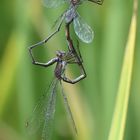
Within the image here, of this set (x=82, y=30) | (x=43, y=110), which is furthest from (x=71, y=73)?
(x=82, y=30)

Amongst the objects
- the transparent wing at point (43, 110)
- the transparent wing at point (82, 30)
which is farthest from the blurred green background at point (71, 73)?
the transparent wing at point (82, 30)

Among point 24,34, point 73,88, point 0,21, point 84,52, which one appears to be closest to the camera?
point 73,88

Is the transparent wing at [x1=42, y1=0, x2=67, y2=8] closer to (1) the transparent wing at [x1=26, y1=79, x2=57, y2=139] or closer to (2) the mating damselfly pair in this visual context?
(2) the mating damselfly pair

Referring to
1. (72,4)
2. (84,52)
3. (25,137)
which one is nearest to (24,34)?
(84,52)

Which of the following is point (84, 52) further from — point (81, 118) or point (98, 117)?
point (81, 118)

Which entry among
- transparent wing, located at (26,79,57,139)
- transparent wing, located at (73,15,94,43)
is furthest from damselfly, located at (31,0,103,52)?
transparent wing, located at (26,79,57,139)

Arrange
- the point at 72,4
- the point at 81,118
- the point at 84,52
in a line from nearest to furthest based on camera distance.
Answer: the point at 72,4
the point at 81,118
the point at 84,52

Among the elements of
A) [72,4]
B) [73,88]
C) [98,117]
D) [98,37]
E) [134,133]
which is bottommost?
[134,133]
